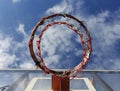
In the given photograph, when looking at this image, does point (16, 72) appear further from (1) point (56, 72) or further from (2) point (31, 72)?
(1) point (56, 72)

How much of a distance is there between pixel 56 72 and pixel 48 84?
111cm

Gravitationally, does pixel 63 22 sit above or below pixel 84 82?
above

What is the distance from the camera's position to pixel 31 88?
7852mm

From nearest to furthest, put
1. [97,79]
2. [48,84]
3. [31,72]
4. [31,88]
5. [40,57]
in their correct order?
[40,57], [31,88], [48,84], [97,79], [31,72]

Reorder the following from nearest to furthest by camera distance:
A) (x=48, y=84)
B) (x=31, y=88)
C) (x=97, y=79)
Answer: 1. (x=31, y=88)
2. (x=48, y=84)
3. (x=97, y=79)

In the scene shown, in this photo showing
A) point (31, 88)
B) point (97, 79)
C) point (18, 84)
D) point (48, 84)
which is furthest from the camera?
point (97, 79)

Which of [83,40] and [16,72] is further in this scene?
[16,72]

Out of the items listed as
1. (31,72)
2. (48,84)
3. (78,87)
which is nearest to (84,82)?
(78,87)

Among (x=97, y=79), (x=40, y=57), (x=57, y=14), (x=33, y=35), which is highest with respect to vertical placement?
(x=57, y=14)

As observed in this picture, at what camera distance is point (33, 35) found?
737 centimetres

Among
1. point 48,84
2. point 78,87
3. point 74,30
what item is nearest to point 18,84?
point 48,84

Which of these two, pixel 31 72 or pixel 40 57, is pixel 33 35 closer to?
pixel 40 57

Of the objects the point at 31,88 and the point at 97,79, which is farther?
the point at 97,79

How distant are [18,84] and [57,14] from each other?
146 inches
